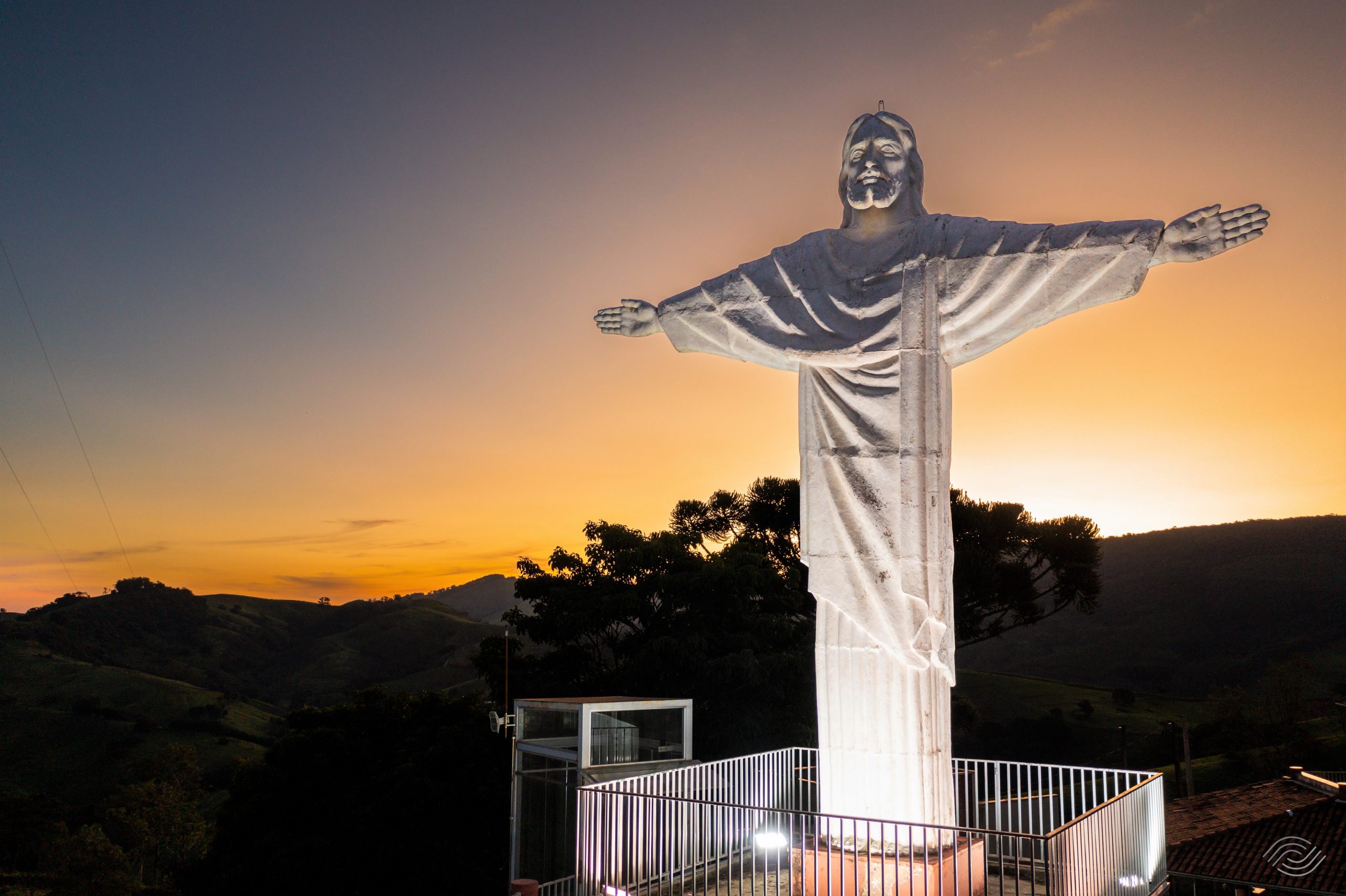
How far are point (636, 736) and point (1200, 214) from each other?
33.3ft

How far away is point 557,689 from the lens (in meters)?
25.0

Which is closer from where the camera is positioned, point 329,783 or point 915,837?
point 915,837

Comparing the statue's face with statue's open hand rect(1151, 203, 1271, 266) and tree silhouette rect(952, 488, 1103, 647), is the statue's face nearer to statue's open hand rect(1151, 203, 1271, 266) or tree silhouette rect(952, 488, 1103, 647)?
statue's open hand rect(1151, 203, 1271, 266)

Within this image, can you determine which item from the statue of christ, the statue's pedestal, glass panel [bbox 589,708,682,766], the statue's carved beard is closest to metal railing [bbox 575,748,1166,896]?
the statue's pedestal

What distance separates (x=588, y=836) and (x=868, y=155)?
22.4 feet

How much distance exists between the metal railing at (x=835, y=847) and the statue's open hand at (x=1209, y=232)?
4401 mm

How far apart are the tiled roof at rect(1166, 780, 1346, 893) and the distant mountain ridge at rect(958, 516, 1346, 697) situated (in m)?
41.9

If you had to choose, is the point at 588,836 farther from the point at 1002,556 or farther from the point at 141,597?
the point at 141,597

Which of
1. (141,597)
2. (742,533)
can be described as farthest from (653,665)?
(141,597)

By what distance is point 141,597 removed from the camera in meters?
89.6

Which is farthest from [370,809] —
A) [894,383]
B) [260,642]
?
[260,642]

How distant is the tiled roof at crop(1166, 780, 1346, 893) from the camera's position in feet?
45.1

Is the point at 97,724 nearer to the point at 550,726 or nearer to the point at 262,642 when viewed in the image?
the point at 262,642

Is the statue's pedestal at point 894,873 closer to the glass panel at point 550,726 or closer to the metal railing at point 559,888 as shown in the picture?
the metal railing at point 559,888
